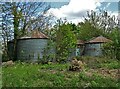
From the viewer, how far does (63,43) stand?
18078 millimetres

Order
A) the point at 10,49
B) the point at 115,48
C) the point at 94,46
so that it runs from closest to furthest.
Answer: the point at 115,48
the point at 10,49
the point at 94,46

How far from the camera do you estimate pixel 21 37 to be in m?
18.8

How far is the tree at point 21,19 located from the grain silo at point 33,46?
43.4 inches

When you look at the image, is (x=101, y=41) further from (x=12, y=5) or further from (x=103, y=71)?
(x=103, y=71)

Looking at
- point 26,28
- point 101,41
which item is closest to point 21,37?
point 26,28

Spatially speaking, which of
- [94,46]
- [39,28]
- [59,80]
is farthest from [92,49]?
[59,80]

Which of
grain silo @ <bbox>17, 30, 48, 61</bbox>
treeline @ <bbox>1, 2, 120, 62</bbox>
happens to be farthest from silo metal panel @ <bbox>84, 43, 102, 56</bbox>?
grain silo @ <bbox>17, 30, 48, 61</bbox>

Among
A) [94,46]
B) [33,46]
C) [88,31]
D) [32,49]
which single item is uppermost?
[88,31]

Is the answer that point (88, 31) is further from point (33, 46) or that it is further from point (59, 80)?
point (59, 80)

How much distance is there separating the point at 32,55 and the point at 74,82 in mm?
9726

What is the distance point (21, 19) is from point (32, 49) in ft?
8.33

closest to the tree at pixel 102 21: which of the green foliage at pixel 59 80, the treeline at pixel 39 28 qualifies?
the treeline at pixel 39 28

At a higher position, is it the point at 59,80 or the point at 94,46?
the point at 94,46

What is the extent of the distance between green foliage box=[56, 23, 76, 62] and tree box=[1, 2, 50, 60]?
204 cm
